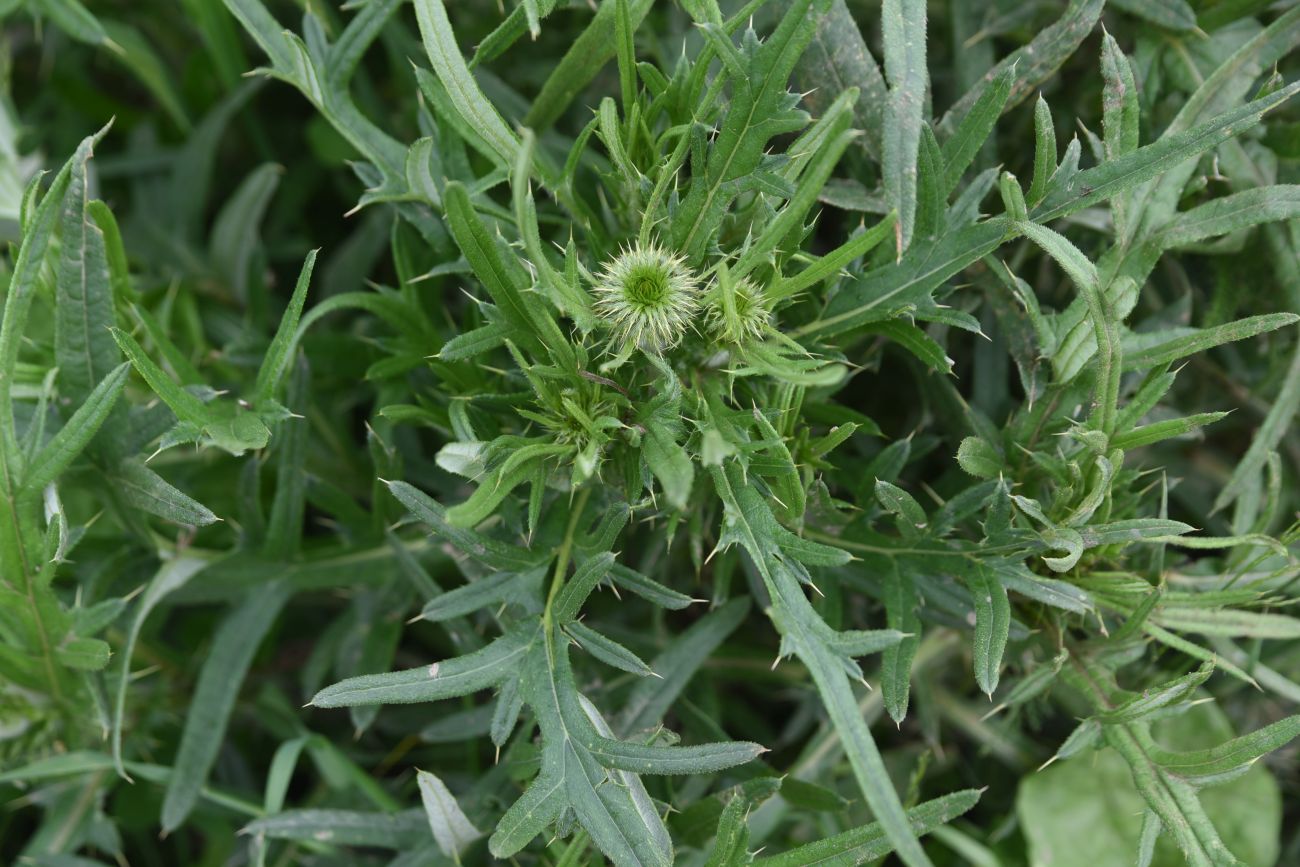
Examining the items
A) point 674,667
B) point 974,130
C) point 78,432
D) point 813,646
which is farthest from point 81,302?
point 974,130

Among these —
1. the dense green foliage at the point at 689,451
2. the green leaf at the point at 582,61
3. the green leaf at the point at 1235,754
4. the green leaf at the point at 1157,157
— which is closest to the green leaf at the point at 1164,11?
the dense green foliage at the point at 689,451

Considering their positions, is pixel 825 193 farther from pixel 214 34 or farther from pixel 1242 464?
pixel 214 34

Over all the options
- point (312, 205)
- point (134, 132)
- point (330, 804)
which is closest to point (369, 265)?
point (312, 205)

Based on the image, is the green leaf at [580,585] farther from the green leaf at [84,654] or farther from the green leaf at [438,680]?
the green leaf at [84,654]

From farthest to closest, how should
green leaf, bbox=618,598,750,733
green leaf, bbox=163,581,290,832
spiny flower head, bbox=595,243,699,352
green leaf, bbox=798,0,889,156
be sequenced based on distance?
green leaf, bbox=163,581,290,832, green leaf, bbox=618,598,750,733, green leaf, bbox=798,0,889,156, spiny flower head, bbox=595,243,699,352

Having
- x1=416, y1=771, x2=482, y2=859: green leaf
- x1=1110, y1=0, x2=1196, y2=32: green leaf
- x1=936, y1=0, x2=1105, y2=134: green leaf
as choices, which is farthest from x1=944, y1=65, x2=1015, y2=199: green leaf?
x1=416, y1=771, x2=482, y2=859: green leaf

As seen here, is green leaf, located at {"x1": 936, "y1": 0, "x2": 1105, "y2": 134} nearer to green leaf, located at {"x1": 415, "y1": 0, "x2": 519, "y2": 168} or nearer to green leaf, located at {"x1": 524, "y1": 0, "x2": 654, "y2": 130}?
green leaf, located at {"x1": 524, "y1": 0, "x2": 654, "y2": 130}

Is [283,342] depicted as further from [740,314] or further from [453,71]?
[740,314]
